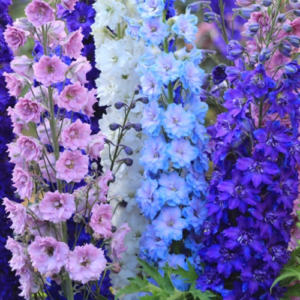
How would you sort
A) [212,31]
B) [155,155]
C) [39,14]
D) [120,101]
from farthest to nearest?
[212,31] < [120,101] < [155,155] < [39,14]

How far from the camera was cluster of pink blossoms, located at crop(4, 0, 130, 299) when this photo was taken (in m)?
1.94

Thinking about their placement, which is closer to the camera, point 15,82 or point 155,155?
point 15,82

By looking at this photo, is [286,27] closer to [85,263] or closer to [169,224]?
[169,224]

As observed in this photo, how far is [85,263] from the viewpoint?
2047 mm

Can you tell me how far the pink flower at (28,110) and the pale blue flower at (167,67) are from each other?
482 millimetres

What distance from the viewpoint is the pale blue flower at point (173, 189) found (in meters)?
2.21

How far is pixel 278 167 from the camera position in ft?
6.74

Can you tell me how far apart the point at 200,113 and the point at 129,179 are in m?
0.44

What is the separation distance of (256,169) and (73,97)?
2.23ft

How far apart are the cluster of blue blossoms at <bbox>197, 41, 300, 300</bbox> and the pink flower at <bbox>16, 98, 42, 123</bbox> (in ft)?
2.10

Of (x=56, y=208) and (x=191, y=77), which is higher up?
(x=191, y=77)

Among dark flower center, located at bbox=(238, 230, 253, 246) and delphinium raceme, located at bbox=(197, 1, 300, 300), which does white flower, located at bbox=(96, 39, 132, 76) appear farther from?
dark flower center, located at bbox=(238, 230, 253, 246)

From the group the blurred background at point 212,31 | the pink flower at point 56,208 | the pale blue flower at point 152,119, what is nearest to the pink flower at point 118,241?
the pink flower at point 56,208

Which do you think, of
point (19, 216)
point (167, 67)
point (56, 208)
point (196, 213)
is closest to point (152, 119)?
point (167, 67)
